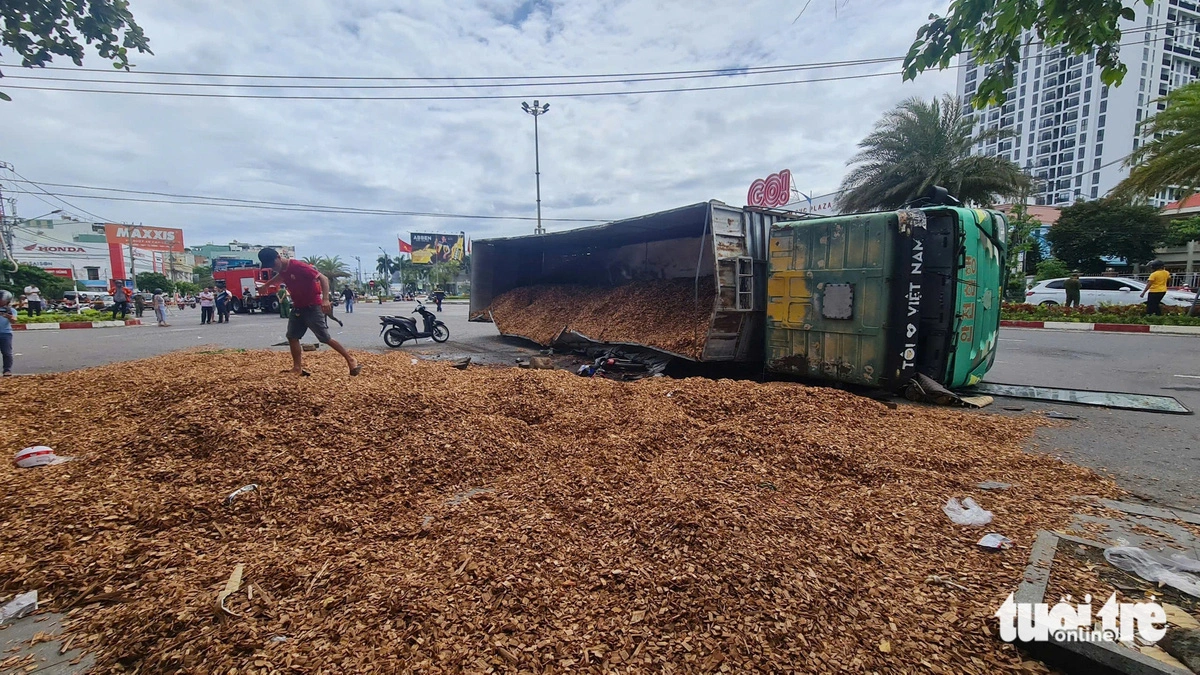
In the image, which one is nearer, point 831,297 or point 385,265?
point 831,297

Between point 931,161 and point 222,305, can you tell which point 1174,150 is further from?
point 222,305

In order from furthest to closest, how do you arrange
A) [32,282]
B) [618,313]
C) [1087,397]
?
[32,282] < [618,313] < [1087,397]

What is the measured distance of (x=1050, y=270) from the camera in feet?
99.9

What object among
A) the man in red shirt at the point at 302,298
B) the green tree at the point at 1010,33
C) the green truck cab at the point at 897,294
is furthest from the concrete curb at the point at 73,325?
the green tree at the point at 1010,33

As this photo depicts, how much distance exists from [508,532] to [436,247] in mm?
66695

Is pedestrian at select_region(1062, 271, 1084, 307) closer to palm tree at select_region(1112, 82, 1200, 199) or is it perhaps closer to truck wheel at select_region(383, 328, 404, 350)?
palm tree at select_region(1112, 82, 1200, 199)

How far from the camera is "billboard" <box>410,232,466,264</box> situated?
6377cm

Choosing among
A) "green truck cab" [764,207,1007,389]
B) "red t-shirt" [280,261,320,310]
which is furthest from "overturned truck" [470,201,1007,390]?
"red t-shirt" [280,261,320,310]

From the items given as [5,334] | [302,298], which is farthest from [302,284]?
[5,334]

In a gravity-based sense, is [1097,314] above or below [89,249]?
below

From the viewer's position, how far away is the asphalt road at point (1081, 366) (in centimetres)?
377

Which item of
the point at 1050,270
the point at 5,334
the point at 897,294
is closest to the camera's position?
the point at 897,294

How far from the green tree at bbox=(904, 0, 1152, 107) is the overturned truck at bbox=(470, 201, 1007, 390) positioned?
9.75ft

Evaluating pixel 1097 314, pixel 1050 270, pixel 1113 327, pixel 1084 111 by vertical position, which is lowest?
pixel 1113 327
